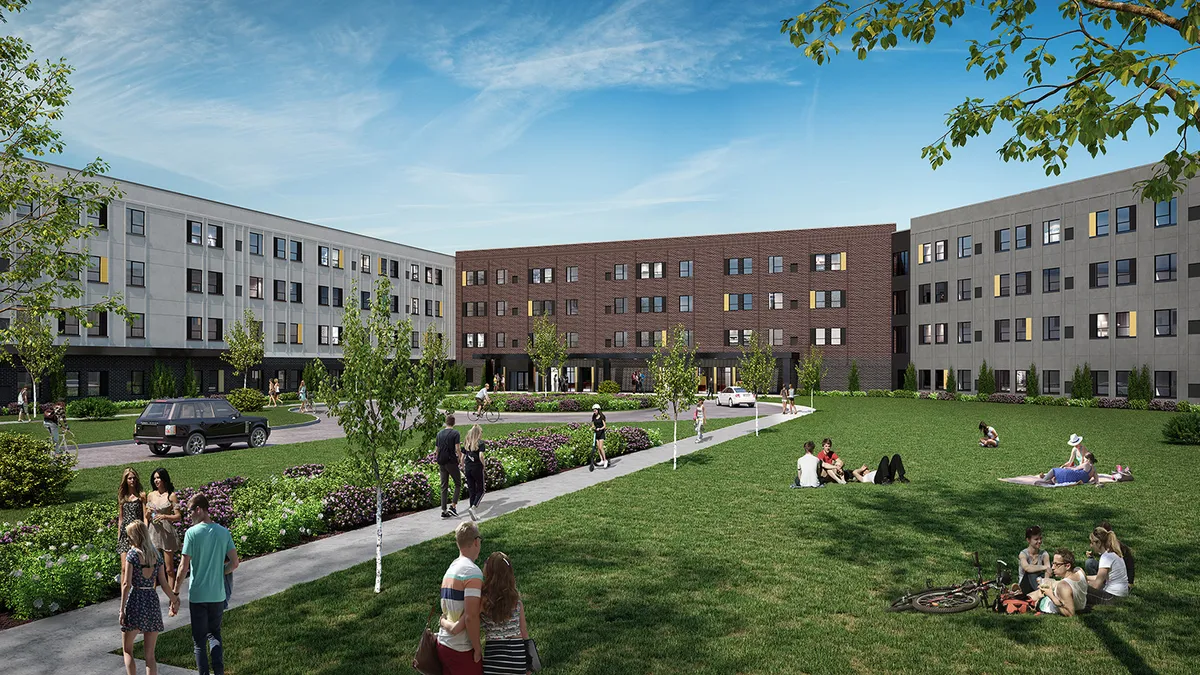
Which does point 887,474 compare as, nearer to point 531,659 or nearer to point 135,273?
point 531,659

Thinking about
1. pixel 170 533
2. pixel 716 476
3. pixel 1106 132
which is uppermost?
pixel 1106 132

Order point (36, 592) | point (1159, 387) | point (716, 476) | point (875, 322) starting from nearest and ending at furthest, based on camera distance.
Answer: point (36, 592)
point (716, 476)
point (1159, 387)
point (875, 322)

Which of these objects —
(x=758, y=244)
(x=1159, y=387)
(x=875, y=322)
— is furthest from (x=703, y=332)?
(x=1159, y=387)

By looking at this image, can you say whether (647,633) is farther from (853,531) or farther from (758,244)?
(758,244)

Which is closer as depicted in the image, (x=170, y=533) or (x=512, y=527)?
(x=170, y=533)

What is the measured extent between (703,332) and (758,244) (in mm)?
10390

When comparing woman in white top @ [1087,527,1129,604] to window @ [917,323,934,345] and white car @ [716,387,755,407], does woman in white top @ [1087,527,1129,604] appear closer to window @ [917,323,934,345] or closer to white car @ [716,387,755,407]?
white car @ [716,387,755,407]

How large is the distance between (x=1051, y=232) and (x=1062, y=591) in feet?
181

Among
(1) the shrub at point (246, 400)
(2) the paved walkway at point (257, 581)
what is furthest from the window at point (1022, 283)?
(1) the shrub at point (246, 400)

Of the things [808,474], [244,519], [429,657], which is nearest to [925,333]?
[808,474]

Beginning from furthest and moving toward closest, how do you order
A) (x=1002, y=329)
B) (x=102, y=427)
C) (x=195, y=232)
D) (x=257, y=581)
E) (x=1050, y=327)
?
1. (x=1002, y=329)
2. (x=195, y=232)
3. (x=1050, y=327)
4. (x=102, y=427)
5. (x=257, y=581)

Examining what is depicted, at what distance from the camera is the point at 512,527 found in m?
13.5

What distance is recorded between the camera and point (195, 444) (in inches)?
1001

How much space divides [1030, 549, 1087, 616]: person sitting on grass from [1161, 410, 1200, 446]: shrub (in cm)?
2263
